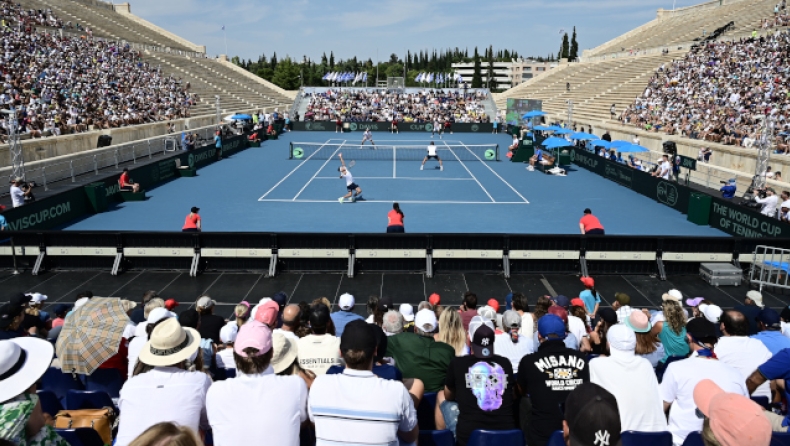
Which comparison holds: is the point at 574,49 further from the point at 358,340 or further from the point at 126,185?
the point at 358,340

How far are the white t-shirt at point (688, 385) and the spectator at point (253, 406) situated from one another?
339 centimetres

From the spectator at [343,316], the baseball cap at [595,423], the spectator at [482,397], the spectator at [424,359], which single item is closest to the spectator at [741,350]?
the spectator at [482,397]

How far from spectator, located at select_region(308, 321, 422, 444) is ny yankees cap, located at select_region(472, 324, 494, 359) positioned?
126 cm

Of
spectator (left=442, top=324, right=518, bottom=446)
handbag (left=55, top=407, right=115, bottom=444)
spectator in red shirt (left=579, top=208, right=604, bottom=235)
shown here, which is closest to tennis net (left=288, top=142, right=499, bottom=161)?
spectator in red shirt (left=579, top=208, right=604, bottom=235)

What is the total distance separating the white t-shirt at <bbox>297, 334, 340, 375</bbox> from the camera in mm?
5738

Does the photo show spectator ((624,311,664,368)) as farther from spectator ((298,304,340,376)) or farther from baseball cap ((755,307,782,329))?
spectator ((298,304,340,376))

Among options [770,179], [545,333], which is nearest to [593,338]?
[545,333]

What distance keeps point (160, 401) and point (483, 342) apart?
273 cm

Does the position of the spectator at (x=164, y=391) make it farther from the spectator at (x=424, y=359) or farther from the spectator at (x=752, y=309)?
the spectator at (x=752, y=309)

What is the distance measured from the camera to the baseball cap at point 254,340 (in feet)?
13.7

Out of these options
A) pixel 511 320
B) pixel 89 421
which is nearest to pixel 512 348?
pixel 511 320

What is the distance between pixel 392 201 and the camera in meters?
23.7

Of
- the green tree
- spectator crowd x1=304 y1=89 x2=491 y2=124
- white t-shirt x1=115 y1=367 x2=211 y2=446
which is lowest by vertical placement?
white t-shirt x1=115 y1=367 x2=211 y2=446

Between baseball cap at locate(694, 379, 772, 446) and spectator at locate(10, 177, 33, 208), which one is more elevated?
baseball cap at locate(694, 379, 772, 446)
